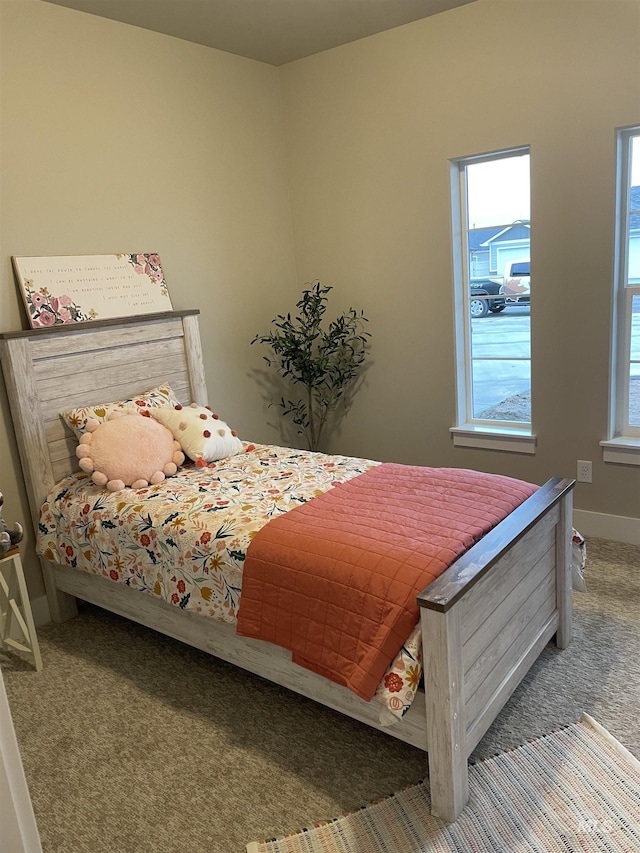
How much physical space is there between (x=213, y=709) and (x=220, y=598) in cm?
Result: 46

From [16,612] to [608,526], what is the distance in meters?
2.80

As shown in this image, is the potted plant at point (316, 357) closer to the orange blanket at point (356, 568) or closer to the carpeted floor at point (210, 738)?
the orange blanket at point (356, 568)

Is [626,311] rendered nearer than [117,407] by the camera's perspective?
No

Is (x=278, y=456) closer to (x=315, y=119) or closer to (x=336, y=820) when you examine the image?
(x=336, y=820)

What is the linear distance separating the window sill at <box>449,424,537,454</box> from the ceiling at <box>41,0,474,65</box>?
2.15 m

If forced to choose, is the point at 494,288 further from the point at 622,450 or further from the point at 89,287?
the point at 89,287

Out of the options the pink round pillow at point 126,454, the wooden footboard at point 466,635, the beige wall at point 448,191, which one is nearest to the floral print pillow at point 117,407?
the pink round pillow at point 126,454

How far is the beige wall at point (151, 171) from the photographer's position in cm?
289

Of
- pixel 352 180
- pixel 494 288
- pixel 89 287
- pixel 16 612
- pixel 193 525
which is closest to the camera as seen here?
pixel 193 525

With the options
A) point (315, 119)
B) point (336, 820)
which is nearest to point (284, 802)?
point (336, 820)

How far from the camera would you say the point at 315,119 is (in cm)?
396

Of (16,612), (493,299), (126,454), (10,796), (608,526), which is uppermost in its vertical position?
(493,299)

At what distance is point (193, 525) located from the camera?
2.36 metres

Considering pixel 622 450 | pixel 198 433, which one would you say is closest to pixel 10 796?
pixel 198 433
